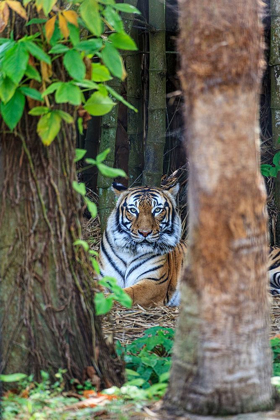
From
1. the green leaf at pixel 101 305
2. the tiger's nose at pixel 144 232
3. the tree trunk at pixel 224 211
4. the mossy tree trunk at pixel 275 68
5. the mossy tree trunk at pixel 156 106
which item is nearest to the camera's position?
the tree trunk at pixel 224 211

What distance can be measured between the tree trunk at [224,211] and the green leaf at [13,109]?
27.7 inches

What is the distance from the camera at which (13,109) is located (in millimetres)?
2623

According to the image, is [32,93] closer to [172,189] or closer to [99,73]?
[99,73]

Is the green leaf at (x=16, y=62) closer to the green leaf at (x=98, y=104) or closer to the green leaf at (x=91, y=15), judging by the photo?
the green leaf at (x=91, y=15)

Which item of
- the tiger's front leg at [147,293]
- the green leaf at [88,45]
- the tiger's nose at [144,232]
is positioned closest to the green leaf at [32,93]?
the green leaf at [88,45]

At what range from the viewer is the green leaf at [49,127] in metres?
2.62

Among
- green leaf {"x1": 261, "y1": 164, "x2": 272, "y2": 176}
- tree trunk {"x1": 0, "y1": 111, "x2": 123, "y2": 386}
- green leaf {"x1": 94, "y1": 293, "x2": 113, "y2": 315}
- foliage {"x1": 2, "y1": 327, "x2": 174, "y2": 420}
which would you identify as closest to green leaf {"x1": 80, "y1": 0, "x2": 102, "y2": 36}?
tree trunk {"x1": 0, "y1": 111, "x2": 123, "y2": 386}

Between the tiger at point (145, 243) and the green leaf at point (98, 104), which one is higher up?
the green leaf at point (98, 104)

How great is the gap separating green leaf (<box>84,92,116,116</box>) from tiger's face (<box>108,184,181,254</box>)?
294 centimetres

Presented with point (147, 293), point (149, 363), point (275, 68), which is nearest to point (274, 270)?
point (147, 293)

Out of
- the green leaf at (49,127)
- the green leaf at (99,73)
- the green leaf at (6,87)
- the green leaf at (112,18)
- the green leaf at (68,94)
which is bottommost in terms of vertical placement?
the green leaf at (49,127)

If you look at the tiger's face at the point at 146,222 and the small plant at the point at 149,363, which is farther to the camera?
the tiger's face at the point at 146,222

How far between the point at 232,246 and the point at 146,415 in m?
0.72

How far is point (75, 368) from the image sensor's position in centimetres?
277
